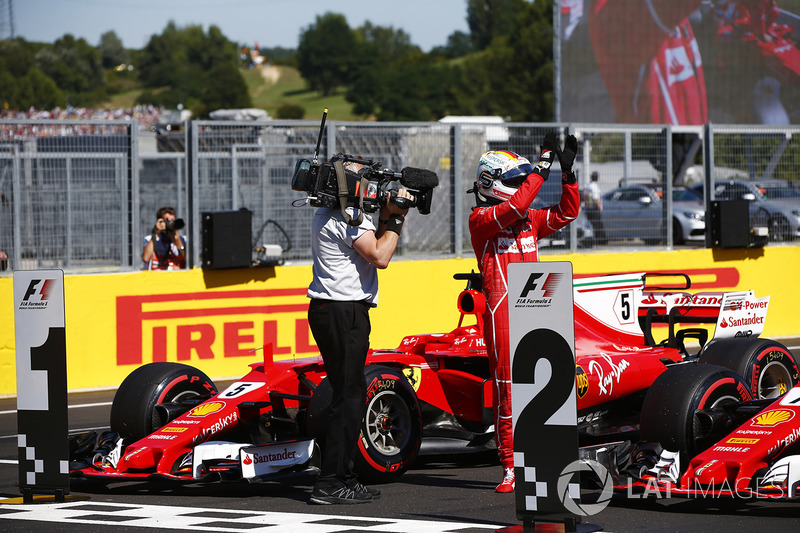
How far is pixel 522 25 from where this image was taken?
94.1m

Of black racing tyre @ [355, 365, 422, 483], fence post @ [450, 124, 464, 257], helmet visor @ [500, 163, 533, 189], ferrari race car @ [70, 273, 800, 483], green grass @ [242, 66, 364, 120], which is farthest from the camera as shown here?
green grass @ [242, 66, 364, 120]

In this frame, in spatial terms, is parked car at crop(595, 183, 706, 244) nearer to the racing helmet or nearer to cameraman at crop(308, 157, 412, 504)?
the racing helmet

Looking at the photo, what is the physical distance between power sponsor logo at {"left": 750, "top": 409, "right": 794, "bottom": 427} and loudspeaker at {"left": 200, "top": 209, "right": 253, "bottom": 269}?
7.45 m

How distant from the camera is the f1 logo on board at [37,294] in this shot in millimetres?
6957

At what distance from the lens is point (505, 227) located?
728 centimetres

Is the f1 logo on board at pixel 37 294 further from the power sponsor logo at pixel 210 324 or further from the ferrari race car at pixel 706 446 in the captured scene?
the power sponsor logo at pixel 210 324

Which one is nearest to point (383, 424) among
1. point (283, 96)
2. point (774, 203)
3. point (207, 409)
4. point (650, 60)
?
point (207, 409)

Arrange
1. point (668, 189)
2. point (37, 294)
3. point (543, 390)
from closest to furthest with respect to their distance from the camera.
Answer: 1. point (543, 390)
2. point (37, 294)
3. point (668, 189)

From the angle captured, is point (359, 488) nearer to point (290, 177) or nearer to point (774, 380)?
point (774, 380)

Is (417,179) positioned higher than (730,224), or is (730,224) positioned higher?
(417,179)

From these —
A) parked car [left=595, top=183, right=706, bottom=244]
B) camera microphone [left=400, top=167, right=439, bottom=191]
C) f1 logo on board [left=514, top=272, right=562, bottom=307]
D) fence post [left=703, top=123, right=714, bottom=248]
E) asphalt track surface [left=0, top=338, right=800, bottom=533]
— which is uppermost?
fence post [left=703, top=123, right=714, bottom=248]

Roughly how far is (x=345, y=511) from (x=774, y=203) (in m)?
11.4

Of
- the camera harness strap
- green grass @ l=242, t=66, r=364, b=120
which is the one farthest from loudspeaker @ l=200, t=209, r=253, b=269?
green grass @ l=242, t=66, r=364, b=120

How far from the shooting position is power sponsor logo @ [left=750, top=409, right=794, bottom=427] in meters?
6.40
